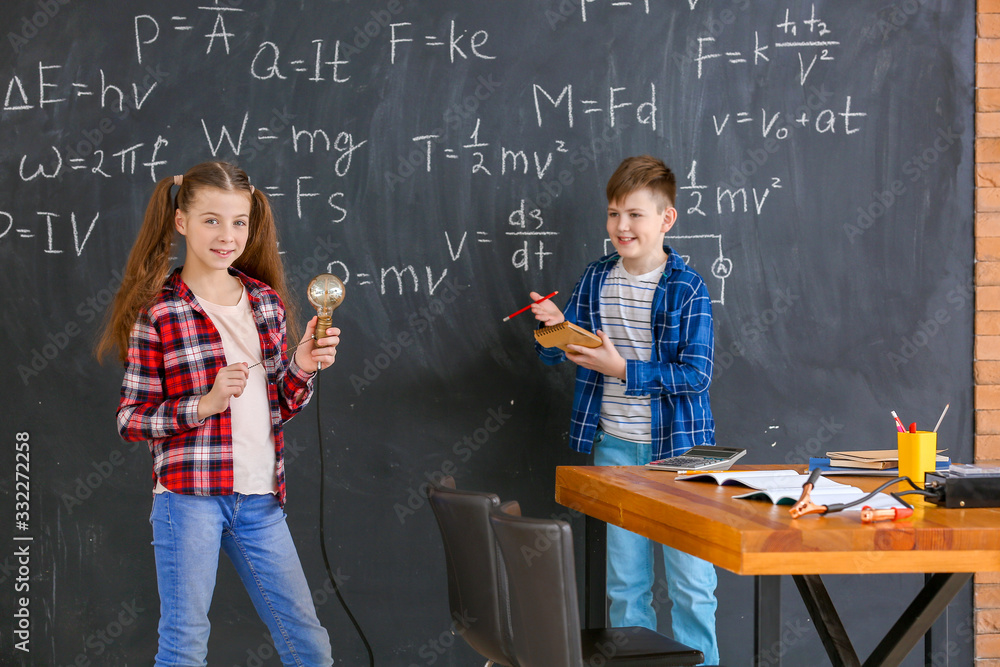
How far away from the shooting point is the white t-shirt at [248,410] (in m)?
1.99

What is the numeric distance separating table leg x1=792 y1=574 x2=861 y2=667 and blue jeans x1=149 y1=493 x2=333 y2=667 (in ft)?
3.73

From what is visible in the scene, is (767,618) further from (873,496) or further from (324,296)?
(324,296)

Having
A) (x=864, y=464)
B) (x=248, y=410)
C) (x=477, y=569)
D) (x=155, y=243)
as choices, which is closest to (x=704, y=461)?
(x=864, y=464)

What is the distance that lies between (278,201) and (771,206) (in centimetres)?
169

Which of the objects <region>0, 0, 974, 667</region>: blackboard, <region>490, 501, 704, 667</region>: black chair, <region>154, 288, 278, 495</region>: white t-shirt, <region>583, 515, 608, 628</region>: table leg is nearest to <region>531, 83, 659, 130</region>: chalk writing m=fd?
<region>0, 0, 974, 667</region>: blackboard

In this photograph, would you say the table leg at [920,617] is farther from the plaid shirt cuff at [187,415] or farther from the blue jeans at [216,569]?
the plaid shirt cuff at [187,415]

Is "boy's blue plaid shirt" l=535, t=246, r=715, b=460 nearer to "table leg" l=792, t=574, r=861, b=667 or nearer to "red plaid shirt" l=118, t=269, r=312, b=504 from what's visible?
"table leg" l=792, t=574, r=861, b=667

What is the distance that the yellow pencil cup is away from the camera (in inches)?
67.0

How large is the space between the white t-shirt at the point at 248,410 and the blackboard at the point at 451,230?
758 millimetres

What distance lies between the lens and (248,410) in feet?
6.65

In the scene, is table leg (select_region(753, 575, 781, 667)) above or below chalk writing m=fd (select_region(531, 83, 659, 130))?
below

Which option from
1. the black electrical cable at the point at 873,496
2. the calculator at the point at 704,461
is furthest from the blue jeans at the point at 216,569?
the black electrical cable at the point at 873,496

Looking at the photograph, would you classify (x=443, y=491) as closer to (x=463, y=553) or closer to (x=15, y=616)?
(x=463, y=553)

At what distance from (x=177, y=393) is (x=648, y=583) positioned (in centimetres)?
143
